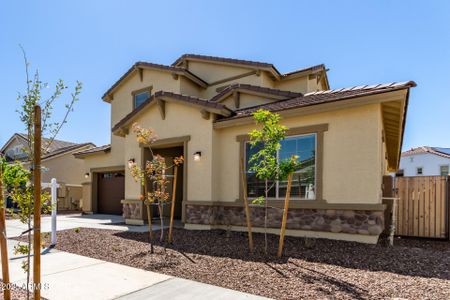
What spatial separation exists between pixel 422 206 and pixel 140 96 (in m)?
13.1

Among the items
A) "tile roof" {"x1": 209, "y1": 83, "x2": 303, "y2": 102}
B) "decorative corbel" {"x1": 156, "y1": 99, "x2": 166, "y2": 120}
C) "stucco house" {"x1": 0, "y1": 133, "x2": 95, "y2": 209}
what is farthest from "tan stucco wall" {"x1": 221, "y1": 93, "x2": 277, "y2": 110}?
"stucco house" {"x1": 0, "y1": 133, "x2": 95, "y2": 209}

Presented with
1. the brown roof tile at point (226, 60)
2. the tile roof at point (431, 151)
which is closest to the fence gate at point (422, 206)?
the brown roof tile at point (226, 60)

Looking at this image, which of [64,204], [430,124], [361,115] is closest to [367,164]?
[361,115]

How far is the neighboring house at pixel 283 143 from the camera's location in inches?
289

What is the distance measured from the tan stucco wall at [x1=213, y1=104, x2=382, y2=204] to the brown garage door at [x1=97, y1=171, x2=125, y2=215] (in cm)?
1157

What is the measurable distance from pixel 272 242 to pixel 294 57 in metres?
11.0

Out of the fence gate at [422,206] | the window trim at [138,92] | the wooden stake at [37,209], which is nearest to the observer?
the wooden stake at [37,209]

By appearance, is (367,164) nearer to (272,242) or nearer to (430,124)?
(272,242)

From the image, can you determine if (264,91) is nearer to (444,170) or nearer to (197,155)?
(197,155)

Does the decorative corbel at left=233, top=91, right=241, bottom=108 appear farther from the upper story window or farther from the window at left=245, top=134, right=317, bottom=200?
the upper story window

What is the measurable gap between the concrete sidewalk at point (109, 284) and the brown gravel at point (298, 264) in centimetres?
30

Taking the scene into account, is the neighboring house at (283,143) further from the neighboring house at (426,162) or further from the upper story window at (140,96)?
the neighboring house at (426,162)

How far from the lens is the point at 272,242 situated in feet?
24.7

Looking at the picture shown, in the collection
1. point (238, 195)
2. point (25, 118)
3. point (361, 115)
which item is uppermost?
point (361, 115)
